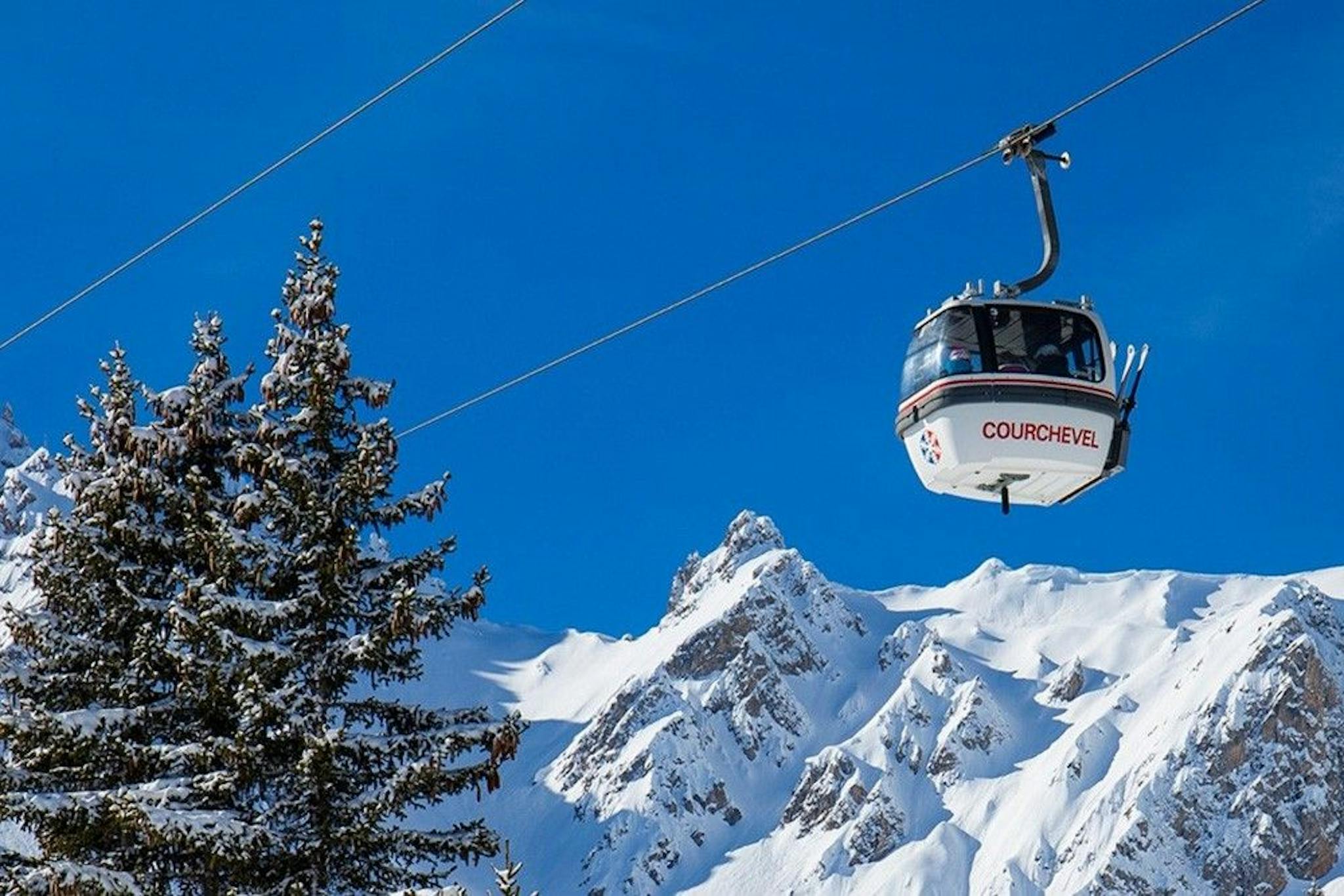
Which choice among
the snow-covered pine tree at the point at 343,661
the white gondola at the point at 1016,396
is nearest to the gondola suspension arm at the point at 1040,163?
the white gondola at the point at 1016,396

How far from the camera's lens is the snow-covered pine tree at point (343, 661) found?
17.3 meters

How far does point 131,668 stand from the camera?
1898 cm

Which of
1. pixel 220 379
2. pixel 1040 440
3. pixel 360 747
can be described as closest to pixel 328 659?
pixel 360 747

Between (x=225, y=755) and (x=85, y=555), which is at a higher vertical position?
(x=85, y=555)

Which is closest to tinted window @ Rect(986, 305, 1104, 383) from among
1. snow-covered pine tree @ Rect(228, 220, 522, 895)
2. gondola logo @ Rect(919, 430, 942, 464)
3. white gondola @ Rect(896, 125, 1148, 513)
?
white gondola @ Rect(896, 125, 1148, 513)

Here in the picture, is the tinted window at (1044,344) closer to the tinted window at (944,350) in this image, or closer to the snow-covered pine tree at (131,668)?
the tinted window at (944,350)

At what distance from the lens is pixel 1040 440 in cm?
1758

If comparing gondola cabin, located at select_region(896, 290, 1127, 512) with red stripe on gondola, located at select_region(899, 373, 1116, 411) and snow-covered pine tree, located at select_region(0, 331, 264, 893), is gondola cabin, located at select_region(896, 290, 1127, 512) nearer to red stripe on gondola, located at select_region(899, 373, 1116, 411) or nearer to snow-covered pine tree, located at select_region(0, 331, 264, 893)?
red stripe on gondola, located at select_region(899, 373, 1116, 411)

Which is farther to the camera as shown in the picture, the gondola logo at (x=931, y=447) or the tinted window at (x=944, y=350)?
the gondola logo at (x=931, y=447)

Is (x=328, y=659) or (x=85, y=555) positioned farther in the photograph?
(x=85, y=555)

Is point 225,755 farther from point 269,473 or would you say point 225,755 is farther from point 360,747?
point 269,473

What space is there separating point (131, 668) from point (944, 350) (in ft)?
26.5

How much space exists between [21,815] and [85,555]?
2.86 m

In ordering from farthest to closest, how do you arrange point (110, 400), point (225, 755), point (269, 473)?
point (110, 400) < point (269, 473) < point (225, 755)
